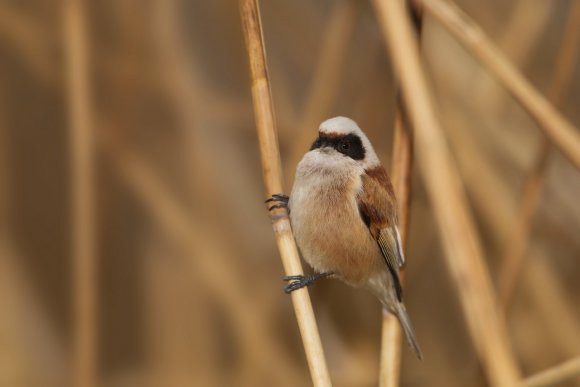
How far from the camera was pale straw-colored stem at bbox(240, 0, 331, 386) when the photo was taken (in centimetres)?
84

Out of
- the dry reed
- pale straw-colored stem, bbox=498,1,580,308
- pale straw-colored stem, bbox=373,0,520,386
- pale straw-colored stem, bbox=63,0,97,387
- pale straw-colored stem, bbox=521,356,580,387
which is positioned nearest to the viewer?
pale straw-colored stem, bbox=373,0,520,386

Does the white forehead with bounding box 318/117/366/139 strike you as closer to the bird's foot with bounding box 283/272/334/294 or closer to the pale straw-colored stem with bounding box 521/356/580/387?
the bird's foot with bounding box 283/272/334/294

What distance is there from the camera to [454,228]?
1.98 ft

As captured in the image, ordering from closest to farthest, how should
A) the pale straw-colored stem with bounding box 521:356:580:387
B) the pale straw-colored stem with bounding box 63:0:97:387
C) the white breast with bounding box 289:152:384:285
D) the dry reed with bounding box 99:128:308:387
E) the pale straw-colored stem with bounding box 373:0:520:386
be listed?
the pale straw-colored stem with bounding box 373:0:520:386 < the pale straw-colored stem with bounding box 521:356:580:387 < the white breast with bounding box 289:152:384:285 < the pale straw-colored stem with bounding box 63:0:97:387 < the dry reed with bounding box 99:128:308:387

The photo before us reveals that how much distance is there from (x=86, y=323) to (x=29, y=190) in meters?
0.93

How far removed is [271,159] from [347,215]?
0.28 meters

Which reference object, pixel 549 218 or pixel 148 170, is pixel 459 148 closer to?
pixel 549 218

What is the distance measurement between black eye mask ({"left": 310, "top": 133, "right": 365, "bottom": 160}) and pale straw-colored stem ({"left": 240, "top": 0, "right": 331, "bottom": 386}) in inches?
3.5

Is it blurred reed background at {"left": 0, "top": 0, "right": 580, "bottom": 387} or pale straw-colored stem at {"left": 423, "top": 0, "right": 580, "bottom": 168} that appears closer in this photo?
pale straw-colored stem at {"left": 423, "top": 0, "right": 580, "bottom": 168}

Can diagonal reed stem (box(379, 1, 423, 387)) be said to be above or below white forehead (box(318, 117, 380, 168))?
below

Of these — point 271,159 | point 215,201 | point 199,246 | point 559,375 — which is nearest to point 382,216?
point 271,159

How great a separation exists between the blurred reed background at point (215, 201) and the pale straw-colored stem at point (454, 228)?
103cm

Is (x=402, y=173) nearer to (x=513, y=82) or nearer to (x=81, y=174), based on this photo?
(x=513, y=82)

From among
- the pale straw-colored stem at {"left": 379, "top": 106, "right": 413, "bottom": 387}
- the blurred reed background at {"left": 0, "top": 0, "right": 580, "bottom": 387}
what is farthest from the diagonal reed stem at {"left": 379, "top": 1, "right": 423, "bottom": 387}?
the blurred reed background at {"left": 0, "top": 0, "right": 580, "bottom": 387}
